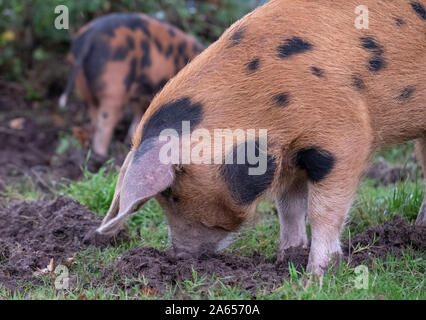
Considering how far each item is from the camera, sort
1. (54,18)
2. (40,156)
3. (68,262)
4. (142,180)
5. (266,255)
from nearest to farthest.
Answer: (142,180) < (68,262) < (266,255) < (40,156) < (54,18)

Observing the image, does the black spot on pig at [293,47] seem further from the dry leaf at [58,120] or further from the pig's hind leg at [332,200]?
the dry leaf at [58,120]

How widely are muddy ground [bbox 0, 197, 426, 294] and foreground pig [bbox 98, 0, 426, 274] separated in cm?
24

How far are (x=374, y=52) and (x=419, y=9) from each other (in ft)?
1.76

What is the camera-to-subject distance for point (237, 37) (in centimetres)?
452

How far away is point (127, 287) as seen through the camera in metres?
4.30

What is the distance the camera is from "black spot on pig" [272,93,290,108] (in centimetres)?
429

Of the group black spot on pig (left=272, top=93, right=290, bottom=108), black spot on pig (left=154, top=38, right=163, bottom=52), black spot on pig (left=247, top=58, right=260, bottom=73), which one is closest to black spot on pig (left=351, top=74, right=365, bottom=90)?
black spot on pig (left=272, top=93, right=290, bottom=108)

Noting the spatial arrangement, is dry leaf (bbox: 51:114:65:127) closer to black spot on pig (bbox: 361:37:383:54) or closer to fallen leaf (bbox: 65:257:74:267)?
fallen leaf (bbox: 65:257:74:267)

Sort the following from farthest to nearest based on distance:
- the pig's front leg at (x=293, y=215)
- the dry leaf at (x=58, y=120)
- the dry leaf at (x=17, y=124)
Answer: the dry leaf at (x=58, y=120) < the dry leaf at (x=17, y=124) < the pig's front leg at (x=293, y=215)

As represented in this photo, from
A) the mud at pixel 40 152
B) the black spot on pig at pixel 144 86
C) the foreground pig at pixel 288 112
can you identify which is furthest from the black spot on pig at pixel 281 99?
the black spot on pig at pixel 144 86

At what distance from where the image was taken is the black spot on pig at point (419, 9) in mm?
4715

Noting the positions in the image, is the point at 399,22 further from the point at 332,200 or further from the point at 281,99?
the point at 332,200

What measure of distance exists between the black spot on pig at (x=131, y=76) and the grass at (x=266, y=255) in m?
2.56

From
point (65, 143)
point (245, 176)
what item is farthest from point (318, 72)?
point (65, 143)
